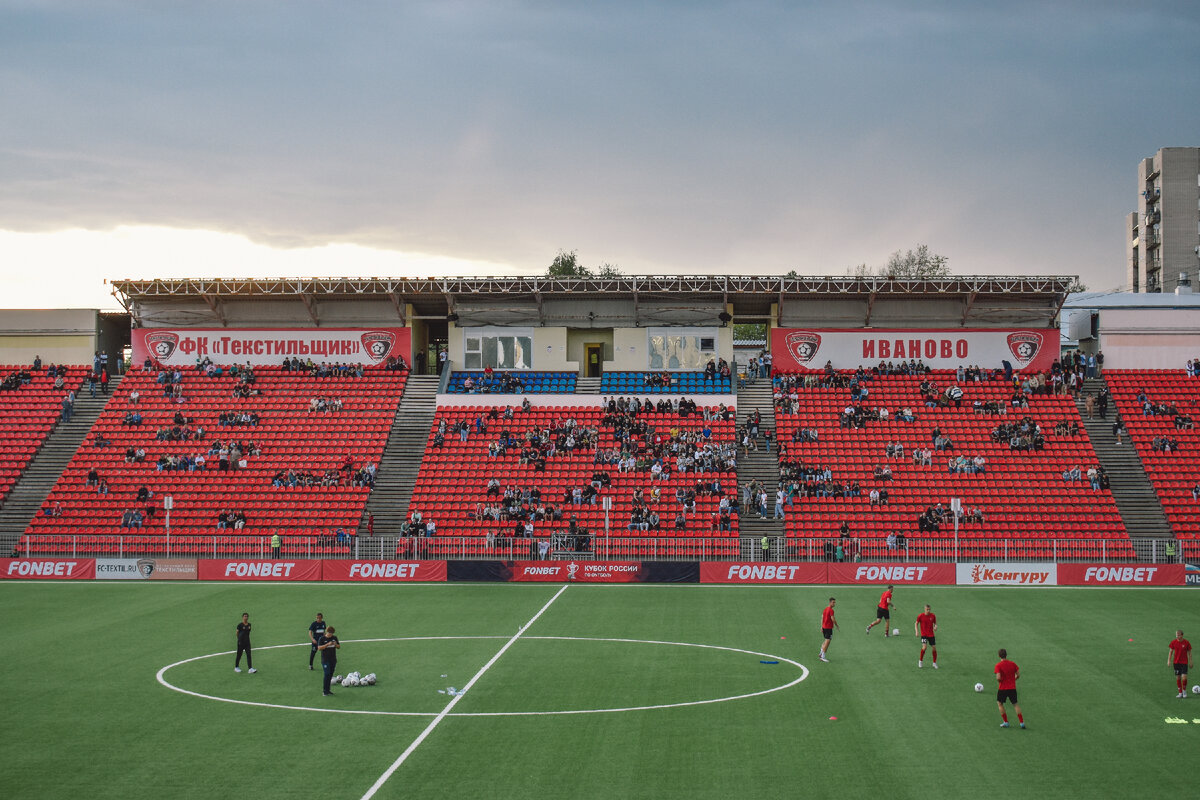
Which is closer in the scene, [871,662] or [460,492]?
[871,662]

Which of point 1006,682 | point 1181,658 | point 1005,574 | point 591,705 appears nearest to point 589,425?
point 1005,574

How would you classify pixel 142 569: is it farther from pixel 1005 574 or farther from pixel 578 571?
pixel 1005 574

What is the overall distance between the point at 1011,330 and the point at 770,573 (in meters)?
31.2

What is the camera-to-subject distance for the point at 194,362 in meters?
70.9

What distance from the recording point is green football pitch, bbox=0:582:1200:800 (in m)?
18.8

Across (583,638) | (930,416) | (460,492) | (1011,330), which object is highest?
(1011,330)

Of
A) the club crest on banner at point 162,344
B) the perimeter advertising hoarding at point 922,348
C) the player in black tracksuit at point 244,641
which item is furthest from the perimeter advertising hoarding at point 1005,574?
the club crest on banner at point 162,344

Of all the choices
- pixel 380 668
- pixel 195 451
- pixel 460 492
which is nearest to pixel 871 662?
pixel 380 668

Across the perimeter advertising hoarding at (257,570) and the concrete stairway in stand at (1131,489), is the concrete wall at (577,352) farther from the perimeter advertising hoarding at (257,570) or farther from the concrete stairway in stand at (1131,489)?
the perimeter advertising hoarding at (257,570)

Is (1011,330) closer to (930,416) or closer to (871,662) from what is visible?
(930,416)

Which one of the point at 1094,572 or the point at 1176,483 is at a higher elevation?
the point at 1176,483

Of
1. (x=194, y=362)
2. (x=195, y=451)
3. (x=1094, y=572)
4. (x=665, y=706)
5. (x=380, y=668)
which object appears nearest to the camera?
(x=665, y=706)

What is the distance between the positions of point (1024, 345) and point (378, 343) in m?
42.2

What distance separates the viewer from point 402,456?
6112cm
